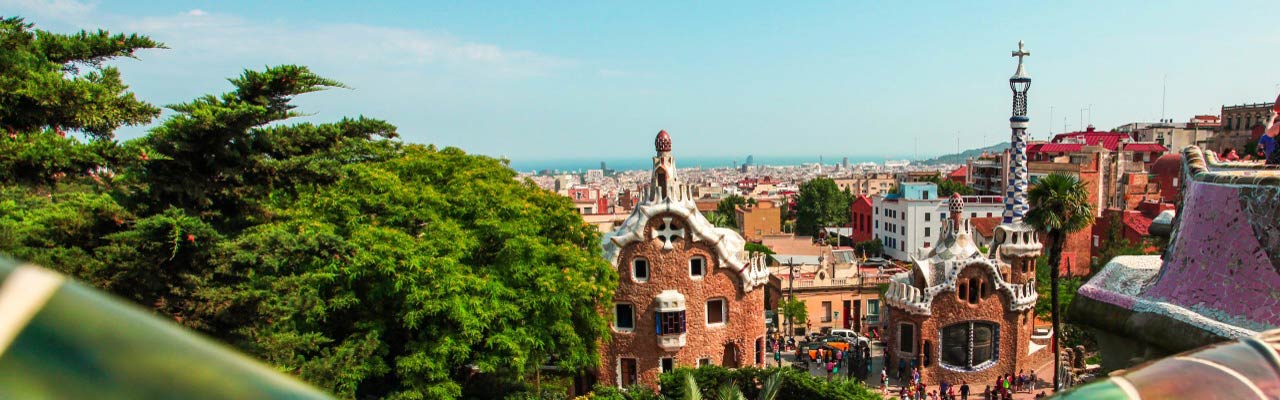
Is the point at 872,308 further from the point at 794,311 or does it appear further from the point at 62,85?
the point at 62,85

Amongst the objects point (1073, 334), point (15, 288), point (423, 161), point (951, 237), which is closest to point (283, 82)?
point (423, 161)

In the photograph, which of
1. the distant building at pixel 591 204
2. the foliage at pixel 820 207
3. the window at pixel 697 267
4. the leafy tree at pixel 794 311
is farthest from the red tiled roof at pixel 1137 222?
the distant building at pixel 591 204

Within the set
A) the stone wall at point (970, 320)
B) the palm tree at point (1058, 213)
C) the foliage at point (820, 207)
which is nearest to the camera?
the palm tree at point (1058, 213)

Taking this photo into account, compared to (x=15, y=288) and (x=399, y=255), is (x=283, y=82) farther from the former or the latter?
(x=15, y=288)

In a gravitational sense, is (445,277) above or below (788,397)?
above

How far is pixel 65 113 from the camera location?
1188 centimetres

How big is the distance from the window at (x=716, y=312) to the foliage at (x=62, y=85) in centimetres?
1571

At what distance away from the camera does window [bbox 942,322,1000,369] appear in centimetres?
2572

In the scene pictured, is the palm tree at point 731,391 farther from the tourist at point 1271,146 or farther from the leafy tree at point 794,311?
the leafy tree at point 794,311

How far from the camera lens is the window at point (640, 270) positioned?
23.4 metres

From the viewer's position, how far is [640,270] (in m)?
23.5

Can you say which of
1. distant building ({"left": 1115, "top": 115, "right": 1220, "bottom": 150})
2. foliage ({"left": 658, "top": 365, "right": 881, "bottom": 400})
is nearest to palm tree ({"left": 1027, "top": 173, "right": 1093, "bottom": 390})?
foliage ({"left": 658, "top": 365, "right": 881, "bottom": 400})

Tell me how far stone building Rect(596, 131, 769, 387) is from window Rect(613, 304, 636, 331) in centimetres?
3

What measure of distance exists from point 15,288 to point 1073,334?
33.8 metres
